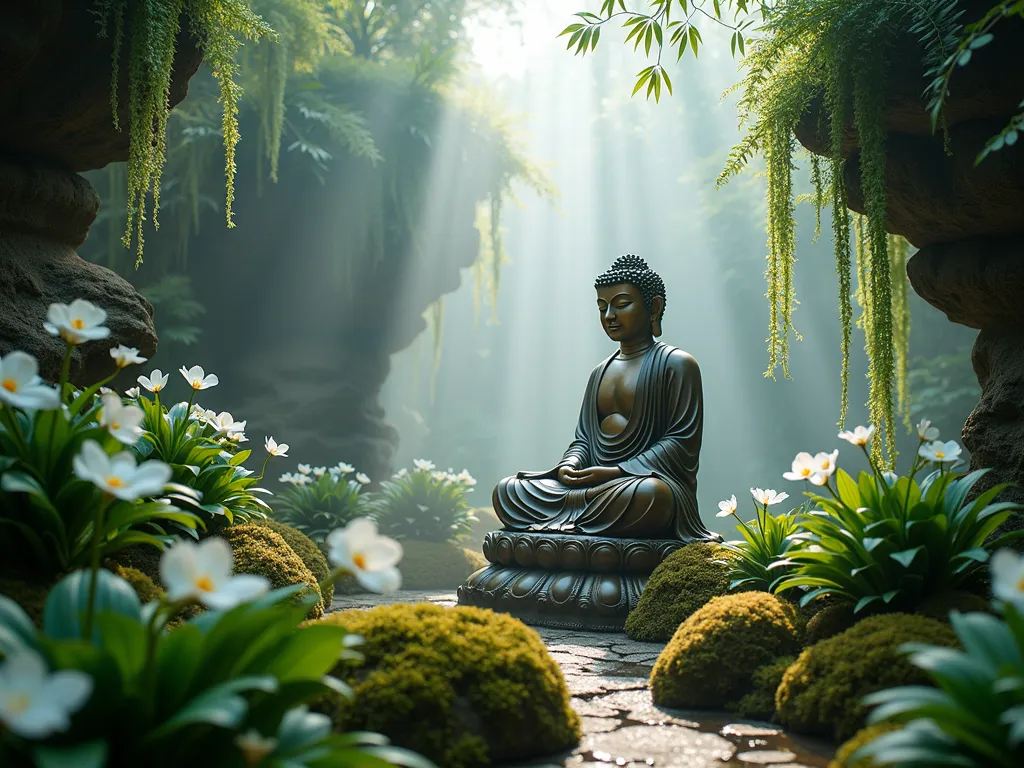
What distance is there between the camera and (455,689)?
7.20ft

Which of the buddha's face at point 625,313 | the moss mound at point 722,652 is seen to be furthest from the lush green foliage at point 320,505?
the moss mound at point 722,652

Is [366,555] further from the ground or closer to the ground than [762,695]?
further from the ground

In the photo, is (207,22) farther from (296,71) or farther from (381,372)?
(381,372)

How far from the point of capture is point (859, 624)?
8.41 feet

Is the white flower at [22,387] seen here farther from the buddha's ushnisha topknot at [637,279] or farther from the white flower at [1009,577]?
the buddha's ushnisha topknot at [637,279]

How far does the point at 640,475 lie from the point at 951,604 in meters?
2.72

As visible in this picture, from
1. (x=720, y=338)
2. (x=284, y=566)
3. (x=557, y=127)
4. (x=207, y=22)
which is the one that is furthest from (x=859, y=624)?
(x=557, y=127)

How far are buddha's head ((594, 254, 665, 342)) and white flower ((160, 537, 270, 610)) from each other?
4929 millimetres

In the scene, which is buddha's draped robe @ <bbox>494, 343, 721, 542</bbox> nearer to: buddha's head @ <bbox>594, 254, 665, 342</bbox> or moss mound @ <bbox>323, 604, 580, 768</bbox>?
buddha's head @ <bbox>594, 254, 665, 342</bbox>

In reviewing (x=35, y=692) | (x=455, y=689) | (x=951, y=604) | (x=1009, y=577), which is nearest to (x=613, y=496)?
(x=951, y=604)

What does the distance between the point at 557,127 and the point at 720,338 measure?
488 inches

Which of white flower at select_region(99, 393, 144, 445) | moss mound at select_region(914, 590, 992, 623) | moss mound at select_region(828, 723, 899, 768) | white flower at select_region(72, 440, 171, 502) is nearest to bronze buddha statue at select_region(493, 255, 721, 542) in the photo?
moss mound at select_region(914, 590, 992, 623)

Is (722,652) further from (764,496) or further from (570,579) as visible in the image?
(570,579)

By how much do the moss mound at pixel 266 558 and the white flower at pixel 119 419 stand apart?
5.25 feet
